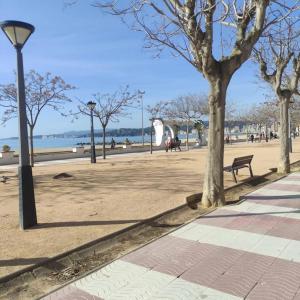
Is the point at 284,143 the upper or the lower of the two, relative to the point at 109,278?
upper

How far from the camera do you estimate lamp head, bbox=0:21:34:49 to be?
22.1ft

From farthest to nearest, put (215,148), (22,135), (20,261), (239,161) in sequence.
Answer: (239,161) < (215,148) < (22,135) < (20,261)

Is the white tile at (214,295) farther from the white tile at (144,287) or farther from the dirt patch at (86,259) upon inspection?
the dirt patch at (86,259)

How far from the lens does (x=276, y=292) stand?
4.23 meters

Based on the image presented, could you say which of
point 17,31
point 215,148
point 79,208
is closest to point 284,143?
point 215,148

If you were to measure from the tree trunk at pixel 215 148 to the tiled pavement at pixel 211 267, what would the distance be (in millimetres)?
1413

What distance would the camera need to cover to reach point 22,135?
704 centimetres

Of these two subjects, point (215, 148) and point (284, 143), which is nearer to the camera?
point (215, 148)

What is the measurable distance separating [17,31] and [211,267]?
473cm

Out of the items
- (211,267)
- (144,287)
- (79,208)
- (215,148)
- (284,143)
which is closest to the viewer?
(144,287)

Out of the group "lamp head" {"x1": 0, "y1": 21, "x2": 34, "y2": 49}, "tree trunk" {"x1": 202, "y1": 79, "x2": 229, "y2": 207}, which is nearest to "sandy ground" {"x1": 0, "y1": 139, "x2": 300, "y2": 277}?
"tree trunk" {"x1": 202, "y1": 79, "x2": 229, "y2": 207}

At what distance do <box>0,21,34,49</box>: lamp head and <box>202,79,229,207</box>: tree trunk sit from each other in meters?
3.73

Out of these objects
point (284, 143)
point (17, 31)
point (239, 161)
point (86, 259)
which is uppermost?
point (17, 31)

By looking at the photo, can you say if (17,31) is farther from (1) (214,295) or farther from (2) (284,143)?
(2) (284,143)
